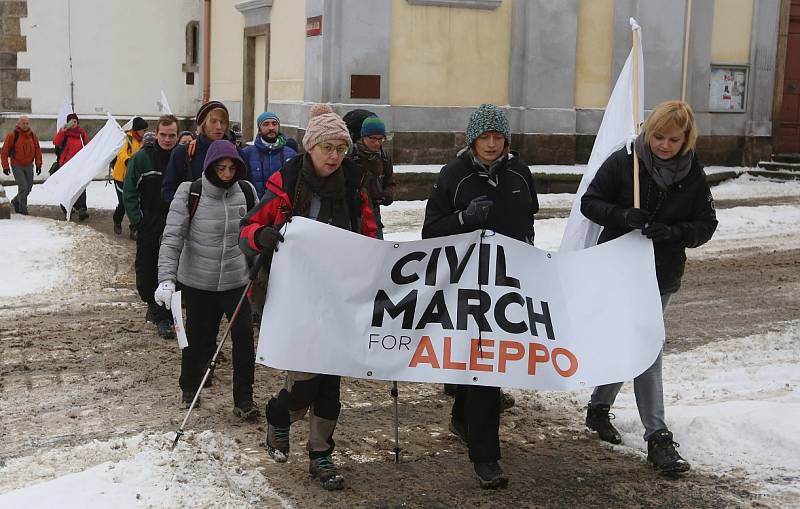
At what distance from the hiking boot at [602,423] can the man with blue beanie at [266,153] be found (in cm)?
410

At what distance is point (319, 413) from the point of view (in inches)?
210

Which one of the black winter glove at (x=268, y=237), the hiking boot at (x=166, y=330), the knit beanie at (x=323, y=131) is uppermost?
the knit beanie at (x=323, y=131)

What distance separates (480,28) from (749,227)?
635cm

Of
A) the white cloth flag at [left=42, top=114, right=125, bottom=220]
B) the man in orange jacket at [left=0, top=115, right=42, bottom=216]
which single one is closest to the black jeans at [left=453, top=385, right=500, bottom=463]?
the white cloth flag at [left=42, top=114, right=125, bottom=220]

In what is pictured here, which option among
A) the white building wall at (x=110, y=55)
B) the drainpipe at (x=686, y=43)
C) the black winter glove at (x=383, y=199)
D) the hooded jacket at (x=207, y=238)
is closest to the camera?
the hooded jacket at (x=207, y=238)

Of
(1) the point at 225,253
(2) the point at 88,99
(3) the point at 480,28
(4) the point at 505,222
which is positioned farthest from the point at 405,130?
(4) the point at 505,222

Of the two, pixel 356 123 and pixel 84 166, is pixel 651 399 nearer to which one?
pixel 356 123

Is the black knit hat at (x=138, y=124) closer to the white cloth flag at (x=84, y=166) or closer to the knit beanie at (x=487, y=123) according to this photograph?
the white cloth flag at (x=84, y=166)

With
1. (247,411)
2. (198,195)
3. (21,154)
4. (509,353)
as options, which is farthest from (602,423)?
(21,154)

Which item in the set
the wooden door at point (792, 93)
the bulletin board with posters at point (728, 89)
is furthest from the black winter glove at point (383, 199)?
the wooden door at point (792, 93)

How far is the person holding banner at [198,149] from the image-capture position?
7.99 m

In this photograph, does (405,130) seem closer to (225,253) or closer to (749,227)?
(749,227)

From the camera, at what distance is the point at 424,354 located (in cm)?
527

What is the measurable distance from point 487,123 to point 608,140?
1318 mm
